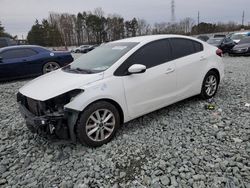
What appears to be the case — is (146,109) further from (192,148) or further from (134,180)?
(134,180)

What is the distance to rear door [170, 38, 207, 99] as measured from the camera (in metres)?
4.26

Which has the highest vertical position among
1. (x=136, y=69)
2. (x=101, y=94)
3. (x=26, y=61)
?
(x=136, y=69)

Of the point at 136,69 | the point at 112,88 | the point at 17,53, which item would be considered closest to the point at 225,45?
the point at 17,53

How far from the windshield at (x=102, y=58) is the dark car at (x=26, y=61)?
4.95m

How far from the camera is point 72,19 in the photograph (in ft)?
214

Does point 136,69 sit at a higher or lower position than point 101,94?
higher

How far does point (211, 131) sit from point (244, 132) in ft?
1.56

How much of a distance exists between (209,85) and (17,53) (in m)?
6.96

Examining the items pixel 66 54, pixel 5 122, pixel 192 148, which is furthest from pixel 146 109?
pixel 66 54

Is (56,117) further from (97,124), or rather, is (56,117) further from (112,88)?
(112,88)

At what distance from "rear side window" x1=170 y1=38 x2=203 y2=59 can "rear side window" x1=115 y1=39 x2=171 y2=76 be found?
163mm

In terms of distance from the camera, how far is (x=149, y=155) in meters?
3.06

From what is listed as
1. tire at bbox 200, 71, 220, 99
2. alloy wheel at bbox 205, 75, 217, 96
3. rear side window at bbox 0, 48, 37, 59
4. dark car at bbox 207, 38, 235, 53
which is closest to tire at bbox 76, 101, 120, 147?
tire at bbox 200, 71, 220, 99

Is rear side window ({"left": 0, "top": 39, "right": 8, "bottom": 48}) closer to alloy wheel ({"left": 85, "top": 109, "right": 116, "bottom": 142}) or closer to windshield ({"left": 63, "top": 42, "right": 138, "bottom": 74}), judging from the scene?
windshield ({"left": 63, "top": 42, "right": 138, "bottom": 74})
